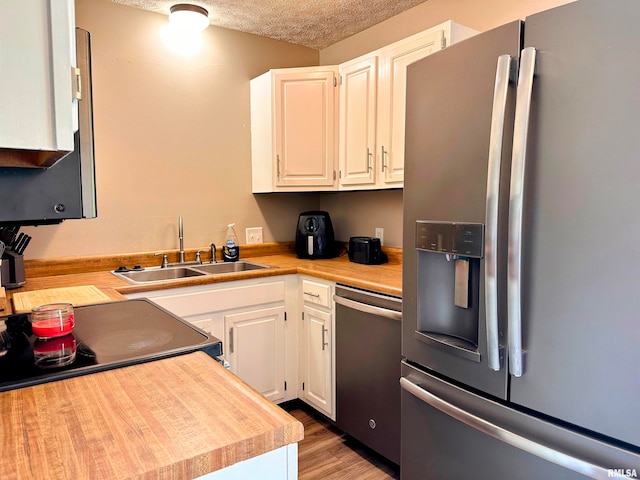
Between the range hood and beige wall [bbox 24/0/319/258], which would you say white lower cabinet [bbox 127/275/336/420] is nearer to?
beige wall [bbox 24/0/319/258]

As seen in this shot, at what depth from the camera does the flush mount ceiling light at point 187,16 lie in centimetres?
238

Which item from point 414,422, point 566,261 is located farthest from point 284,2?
point 414,422

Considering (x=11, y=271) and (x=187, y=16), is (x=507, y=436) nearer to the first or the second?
(x=11, y=271)

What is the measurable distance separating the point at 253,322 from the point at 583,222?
1.72m

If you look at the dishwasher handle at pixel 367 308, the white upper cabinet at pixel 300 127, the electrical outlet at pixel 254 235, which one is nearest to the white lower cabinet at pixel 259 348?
the dishwasher handle at pixel 367 308

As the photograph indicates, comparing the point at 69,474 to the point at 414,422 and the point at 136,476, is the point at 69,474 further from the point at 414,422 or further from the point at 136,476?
the point at 414,422

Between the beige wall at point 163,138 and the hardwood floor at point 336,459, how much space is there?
138 centimetres

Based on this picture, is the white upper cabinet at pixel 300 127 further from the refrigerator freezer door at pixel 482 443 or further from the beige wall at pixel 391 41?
the refrigerator freezer door at pixel 482 443

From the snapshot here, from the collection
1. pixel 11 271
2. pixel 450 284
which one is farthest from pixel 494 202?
pixel 11 271

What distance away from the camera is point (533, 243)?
111cm

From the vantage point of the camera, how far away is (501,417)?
1220 mm

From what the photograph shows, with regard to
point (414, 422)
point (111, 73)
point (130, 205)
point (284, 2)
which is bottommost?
point (414, 422)

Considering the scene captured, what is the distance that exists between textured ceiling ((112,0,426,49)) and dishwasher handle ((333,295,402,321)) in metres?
1.66

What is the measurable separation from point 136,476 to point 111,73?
2.43 meters
